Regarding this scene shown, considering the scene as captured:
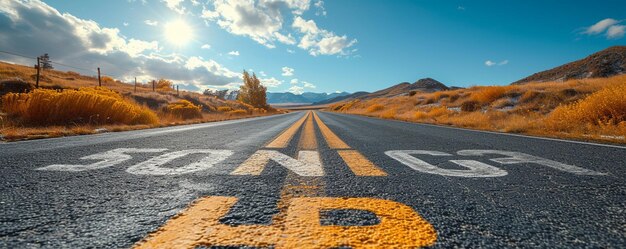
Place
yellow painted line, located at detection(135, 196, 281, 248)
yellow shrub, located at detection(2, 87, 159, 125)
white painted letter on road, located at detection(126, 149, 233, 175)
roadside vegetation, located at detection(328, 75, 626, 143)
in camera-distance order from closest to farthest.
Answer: yellow painted line, located at detection(135, 196, 281, 248) < white painted letter on road, located at detection(126, 149, 233, 175) < roadside vegetation, located at detection(328, 75, 626, 143) < yellow shrub, located at detection(2, 87, 159, 125)

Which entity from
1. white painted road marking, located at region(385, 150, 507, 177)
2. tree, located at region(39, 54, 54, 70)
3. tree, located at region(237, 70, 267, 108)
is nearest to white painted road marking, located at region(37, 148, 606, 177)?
white painted road marking, located at region(385, 150, 507, 177)

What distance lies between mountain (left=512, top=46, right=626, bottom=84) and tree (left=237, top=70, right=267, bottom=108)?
52.2 meters

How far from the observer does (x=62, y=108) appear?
8156 mm

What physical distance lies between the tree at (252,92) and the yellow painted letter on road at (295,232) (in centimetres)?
5413

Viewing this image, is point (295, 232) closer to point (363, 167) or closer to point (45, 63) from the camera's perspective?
point (363, 167)

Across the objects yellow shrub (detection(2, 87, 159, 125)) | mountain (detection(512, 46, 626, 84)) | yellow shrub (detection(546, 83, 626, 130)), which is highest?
mountain (detection(512, 46, 626, 84))

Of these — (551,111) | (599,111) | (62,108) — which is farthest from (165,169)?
(551,111)

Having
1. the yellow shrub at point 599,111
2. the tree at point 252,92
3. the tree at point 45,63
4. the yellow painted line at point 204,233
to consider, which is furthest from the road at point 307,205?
the tree at point 252,92

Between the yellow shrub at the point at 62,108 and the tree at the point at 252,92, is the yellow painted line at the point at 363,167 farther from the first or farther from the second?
the tree at the point at 252,92

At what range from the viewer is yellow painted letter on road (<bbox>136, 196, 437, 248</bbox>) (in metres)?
0.84

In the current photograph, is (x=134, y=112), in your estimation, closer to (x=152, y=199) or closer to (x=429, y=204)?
(x=152, y=199)

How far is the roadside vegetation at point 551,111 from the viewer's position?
6504 mm

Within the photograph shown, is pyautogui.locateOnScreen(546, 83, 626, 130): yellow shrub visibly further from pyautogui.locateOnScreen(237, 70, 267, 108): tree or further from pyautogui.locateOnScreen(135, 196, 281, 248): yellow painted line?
pyautogui.locateOnScreen(237, 70, 267, 108): tree

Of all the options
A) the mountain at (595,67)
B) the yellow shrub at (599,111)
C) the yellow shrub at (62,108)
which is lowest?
the yellow shrub at (62,108)
